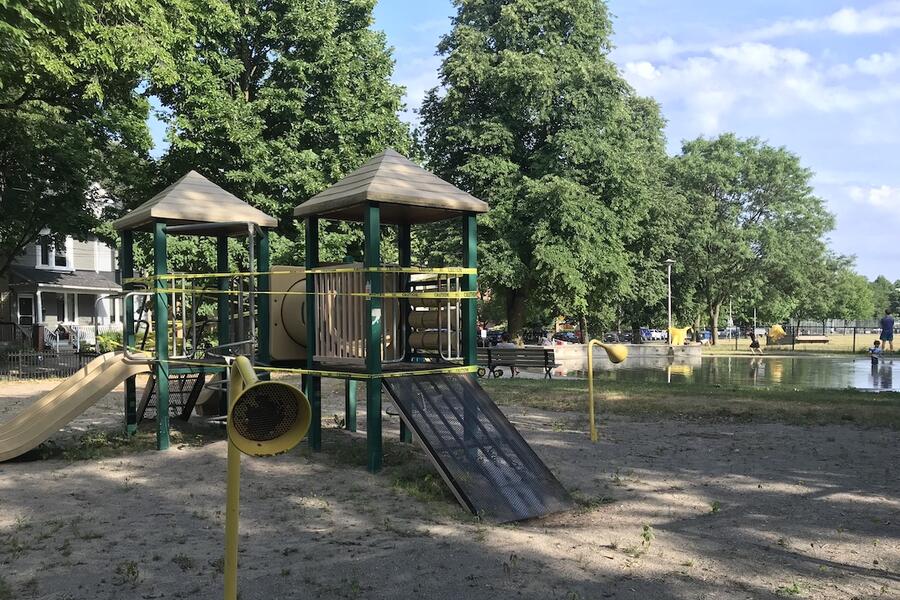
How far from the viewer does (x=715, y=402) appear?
13.6 meters

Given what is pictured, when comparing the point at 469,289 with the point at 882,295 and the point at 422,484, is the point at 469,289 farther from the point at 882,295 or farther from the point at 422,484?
the point at 882,295

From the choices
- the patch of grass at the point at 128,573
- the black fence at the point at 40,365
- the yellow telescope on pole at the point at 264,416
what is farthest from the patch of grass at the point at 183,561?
the black fence at the point at 40,365

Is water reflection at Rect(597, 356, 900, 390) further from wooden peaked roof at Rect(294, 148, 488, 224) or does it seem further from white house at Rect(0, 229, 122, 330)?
white house at Rect(0, 229, 122, 330)

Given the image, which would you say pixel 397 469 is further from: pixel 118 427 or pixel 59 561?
pixel 118 427

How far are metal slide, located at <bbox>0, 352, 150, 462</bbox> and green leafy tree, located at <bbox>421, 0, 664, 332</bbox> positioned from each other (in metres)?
21.1

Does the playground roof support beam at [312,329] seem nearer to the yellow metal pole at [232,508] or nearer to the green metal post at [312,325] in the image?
the green metal post at [312,325]

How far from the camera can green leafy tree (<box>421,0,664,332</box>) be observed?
97.8 feet

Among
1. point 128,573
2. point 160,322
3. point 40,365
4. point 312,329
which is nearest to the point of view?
point 128,573

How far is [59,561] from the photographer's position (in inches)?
193

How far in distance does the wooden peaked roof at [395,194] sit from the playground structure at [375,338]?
0.02 meters

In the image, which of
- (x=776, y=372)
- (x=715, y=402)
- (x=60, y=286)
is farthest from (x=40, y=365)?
(x=776, y=372)

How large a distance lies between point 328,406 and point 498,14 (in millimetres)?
24835

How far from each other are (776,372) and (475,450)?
21.5 meters

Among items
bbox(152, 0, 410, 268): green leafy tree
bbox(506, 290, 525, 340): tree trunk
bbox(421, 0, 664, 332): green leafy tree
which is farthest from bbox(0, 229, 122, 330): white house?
bbox(506, 290, 525, 340): tree trunk
